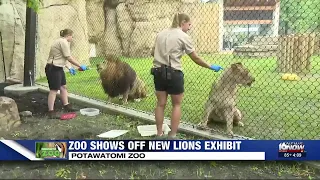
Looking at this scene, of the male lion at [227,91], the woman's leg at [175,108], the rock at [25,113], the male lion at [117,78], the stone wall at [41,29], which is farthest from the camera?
the stone wall at [41,29]

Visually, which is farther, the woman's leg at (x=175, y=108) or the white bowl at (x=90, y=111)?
the white bowl at (x=90, y=111)

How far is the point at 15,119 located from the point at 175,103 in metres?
2.50

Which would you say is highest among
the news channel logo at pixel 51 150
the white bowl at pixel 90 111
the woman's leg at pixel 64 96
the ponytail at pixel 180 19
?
the ponytail at pixel 180 19

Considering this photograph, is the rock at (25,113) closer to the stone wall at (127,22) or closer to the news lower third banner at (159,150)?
the news lower third banner at (159,150)

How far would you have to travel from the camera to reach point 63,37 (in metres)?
5.45

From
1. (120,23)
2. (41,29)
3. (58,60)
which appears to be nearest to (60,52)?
(58,60)

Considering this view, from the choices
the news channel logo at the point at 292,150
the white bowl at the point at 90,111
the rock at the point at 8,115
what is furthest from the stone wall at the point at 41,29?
the news channel logo at the point at 292,150

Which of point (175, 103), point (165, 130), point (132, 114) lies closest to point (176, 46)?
point (175, 103)

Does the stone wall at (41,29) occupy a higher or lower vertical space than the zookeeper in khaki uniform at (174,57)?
higher

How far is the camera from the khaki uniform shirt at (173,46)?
374 cm

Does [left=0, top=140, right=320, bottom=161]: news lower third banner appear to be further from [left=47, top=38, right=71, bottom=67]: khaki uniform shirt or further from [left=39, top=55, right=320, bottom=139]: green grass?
[left=47, top=38, right=71, bottom=67]: khaki uniform shirt

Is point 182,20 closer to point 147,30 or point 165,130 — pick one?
point 165,130

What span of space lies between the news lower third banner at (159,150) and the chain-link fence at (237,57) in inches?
34.9

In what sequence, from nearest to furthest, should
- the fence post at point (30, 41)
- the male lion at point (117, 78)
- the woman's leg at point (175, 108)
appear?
the woman's leg at point (175, 108) → the male lion at point (117, 78) → the fence post at point (30, 41)
